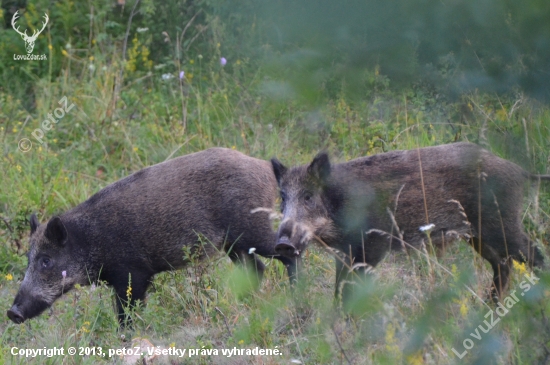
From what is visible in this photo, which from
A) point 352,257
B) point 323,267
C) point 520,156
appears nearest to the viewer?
point 520,156

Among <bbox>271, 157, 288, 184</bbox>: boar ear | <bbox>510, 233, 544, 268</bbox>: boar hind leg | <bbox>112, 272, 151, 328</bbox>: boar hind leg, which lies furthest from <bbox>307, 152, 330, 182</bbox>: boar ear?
<bbox>112, 272, 151, 328</bbox>: boar hind leg

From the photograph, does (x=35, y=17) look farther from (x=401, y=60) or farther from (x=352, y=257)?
(x=401, y=60)

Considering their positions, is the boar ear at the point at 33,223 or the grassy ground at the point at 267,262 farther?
the boar ear at the point at 33,223

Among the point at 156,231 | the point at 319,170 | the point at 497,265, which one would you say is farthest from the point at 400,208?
the point at 156,231

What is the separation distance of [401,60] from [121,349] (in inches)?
131

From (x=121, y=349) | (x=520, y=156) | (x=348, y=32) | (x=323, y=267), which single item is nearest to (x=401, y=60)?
(x=348, y=32)

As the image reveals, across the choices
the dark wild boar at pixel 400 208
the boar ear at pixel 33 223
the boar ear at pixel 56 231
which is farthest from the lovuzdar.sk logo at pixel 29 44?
the dark wild boar at pixel 400 208

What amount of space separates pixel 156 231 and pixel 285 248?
1625 mm

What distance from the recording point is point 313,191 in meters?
4.88

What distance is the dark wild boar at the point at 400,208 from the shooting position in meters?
4.60

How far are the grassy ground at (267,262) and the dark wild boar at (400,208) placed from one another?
0.18 m

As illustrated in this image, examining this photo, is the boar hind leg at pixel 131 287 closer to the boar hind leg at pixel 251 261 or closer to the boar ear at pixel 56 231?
the boar ear at pixel 56 231

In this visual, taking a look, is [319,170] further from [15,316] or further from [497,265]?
[15,316]

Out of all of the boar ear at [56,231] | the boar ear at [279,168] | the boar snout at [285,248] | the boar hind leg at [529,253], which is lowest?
the boar ear at [56,231]
